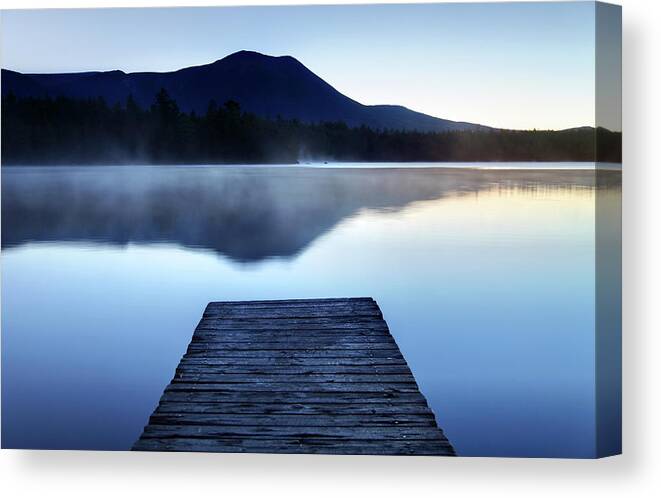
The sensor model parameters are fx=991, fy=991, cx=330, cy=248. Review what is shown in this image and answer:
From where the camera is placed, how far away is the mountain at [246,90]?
4945 mm

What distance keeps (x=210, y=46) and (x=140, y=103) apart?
479 millimetres

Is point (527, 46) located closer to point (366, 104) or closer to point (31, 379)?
point (366, 104)

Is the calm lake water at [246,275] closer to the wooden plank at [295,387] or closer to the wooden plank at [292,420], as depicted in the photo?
the wooden plank at [295,387]

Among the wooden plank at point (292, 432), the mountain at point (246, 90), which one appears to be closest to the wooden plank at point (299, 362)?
the wooden plank at point (292, 432)

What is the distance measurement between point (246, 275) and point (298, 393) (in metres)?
0.86

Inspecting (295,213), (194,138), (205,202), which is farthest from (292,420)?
(194,138)

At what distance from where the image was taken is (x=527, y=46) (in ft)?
15.4

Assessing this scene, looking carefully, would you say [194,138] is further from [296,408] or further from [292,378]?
[296,408]

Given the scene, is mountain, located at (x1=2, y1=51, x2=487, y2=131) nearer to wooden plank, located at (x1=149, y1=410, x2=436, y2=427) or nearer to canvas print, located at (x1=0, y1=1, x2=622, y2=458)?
canvas print, located at (x1=0, y1=1, x2=622, y2=458)

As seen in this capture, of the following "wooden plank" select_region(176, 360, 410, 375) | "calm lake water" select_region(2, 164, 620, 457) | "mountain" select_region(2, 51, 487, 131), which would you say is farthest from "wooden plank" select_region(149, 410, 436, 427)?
"mountain" select_region(2, 51, 487, 131)

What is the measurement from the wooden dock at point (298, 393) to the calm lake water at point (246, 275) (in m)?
0.20

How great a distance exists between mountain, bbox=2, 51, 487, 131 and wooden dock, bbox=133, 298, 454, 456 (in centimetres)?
97

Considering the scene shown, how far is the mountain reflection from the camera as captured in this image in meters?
4.99

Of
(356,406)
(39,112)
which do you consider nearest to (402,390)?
(356,406)
